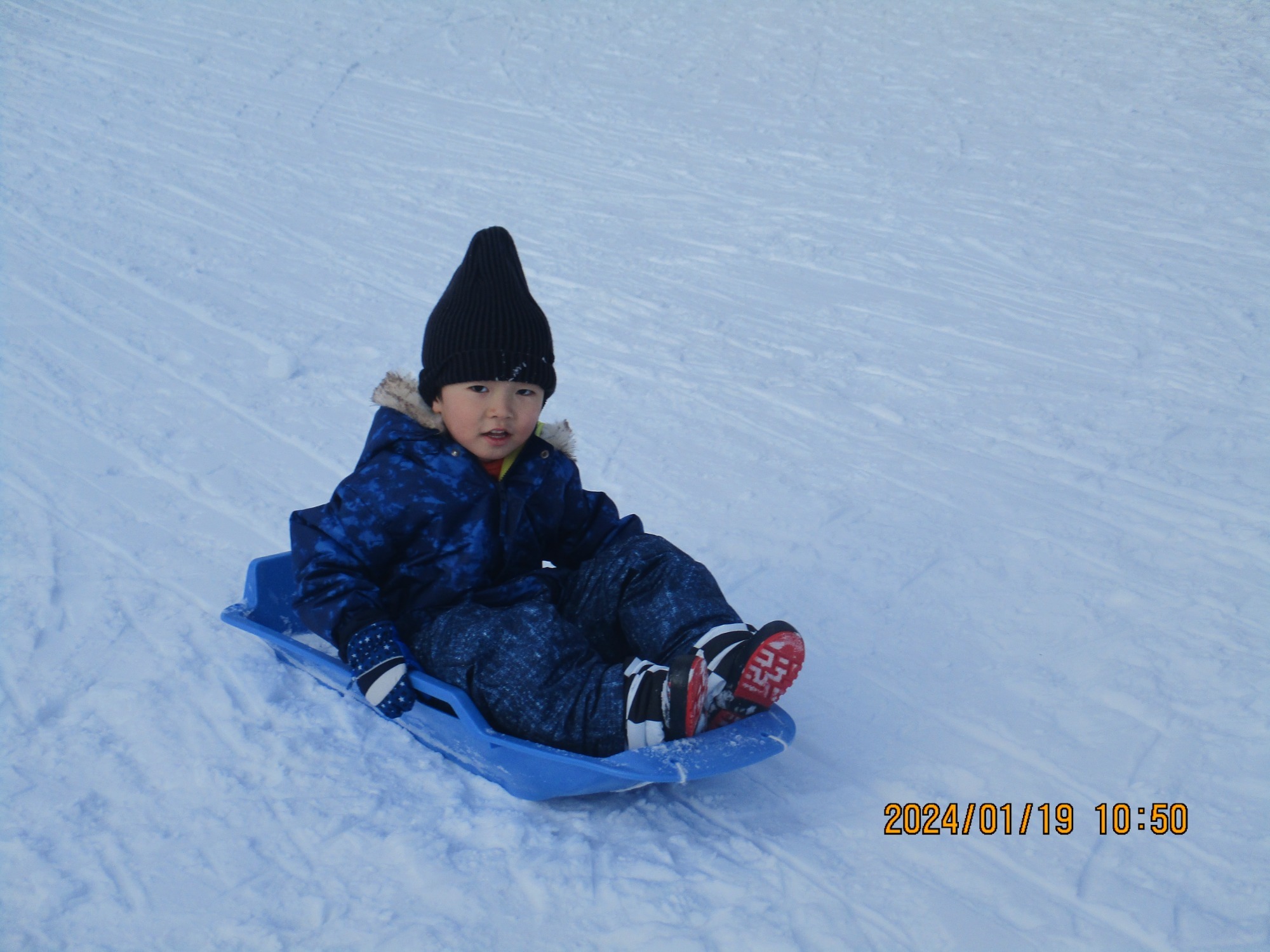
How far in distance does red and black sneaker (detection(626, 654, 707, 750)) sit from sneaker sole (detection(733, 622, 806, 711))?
0.27ft

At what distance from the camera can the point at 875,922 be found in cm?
148

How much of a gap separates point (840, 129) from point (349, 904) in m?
5.18

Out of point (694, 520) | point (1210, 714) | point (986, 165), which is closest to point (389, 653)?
point (694, 520)

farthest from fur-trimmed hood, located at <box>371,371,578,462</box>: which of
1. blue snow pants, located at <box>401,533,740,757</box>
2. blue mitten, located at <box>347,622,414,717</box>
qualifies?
blue mitten, located at <box>347,622,414,717</box>

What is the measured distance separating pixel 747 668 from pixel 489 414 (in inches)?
24.7

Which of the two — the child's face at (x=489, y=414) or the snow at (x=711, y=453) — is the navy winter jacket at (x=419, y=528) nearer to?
the child's face at (x=489, y=414)

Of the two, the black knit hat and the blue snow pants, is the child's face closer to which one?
the black knit hat

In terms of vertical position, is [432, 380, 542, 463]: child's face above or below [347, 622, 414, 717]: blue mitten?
above

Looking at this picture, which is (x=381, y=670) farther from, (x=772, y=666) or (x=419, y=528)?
(x=772, y=666)

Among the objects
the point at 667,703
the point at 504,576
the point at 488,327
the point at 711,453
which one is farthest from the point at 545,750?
the point at 711,453

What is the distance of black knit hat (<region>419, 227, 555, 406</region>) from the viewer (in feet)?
6.15

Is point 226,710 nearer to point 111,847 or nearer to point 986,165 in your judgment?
point 111,847

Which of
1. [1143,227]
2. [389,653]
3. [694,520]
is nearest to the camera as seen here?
[389,653]
